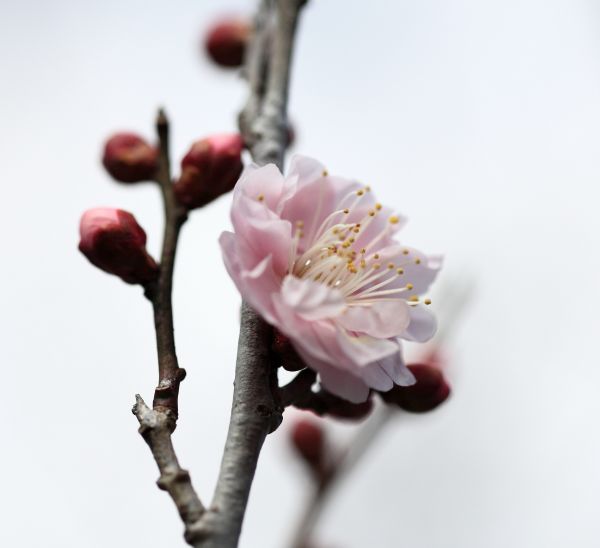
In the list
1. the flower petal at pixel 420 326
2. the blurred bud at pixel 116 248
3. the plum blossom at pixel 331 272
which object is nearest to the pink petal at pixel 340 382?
the plum blossom at pixel 331 272

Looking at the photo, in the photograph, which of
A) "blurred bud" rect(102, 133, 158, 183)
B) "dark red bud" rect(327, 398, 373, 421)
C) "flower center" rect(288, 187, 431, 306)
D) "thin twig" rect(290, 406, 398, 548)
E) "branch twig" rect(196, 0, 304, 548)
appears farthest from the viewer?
"thin twig" rect(290, 406, 398, 548)

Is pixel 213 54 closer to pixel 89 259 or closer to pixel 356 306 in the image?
pixel 89 259

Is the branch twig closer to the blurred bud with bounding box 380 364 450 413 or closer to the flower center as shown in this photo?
the flower center

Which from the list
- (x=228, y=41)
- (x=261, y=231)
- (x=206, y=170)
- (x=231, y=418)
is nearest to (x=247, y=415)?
(x=231, y=418)

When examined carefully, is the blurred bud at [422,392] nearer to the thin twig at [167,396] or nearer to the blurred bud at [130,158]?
the thin twig at [167,396]

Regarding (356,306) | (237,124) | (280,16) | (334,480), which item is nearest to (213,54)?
(280,16)

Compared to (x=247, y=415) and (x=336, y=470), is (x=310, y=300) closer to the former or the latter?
(x=247, y=415)

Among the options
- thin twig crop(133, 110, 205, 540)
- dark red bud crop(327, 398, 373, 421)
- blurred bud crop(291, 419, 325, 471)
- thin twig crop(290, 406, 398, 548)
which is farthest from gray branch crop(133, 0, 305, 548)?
blurred bud crop(291, 419, 325, 471)
